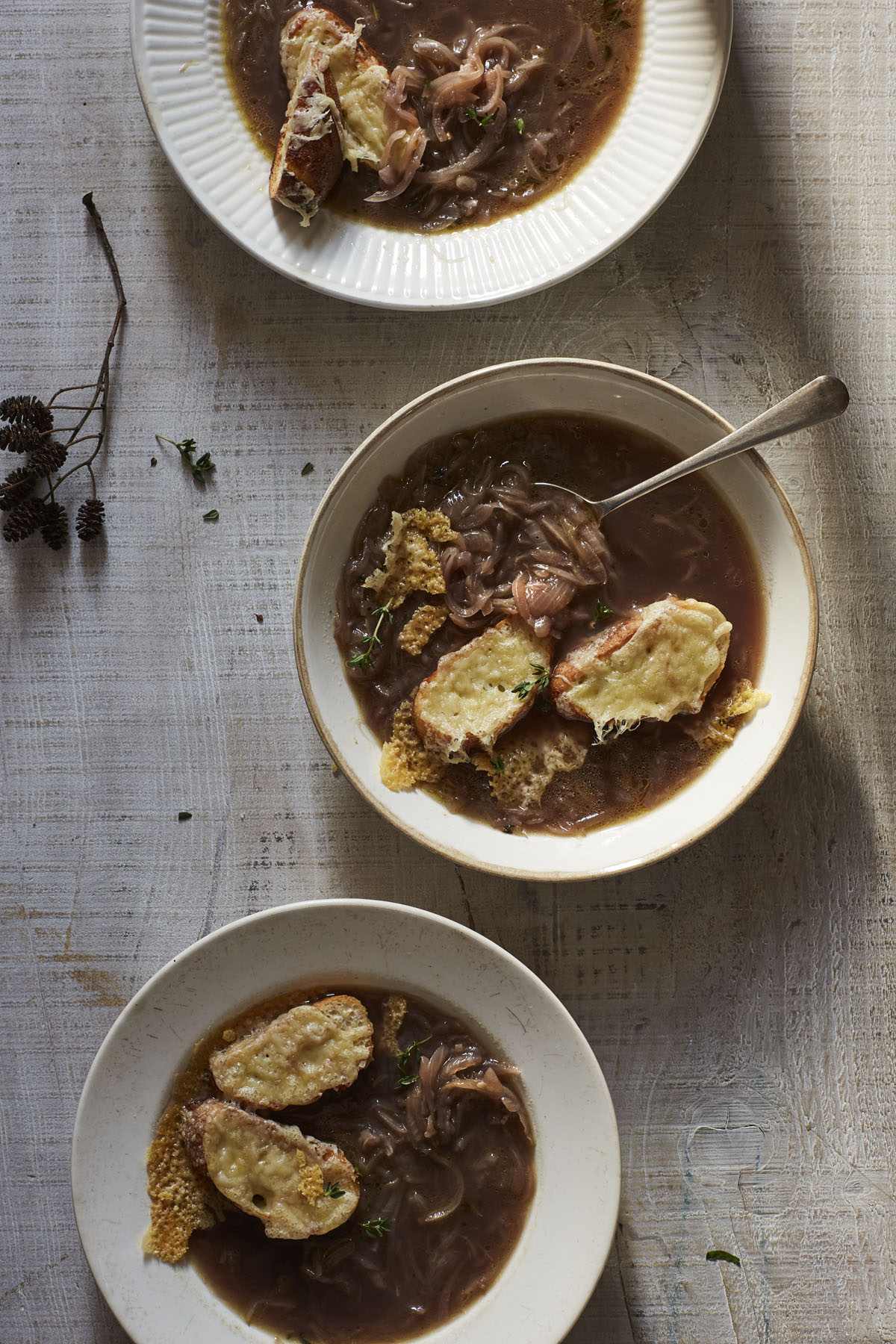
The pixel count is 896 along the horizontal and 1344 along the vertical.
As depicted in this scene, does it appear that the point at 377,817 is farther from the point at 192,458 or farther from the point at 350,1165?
the point at 192,458

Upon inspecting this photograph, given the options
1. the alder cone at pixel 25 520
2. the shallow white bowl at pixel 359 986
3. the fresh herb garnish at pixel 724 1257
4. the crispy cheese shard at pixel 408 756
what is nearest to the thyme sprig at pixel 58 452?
the alder cone at pixel 25 520

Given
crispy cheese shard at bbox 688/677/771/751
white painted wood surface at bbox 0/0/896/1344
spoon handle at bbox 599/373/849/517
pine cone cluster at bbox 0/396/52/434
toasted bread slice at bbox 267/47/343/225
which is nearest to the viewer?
spoon handle at bbox 599/373/849/517

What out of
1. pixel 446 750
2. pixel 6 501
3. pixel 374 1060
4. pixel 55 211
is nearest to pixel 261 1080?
pixel 374 1060

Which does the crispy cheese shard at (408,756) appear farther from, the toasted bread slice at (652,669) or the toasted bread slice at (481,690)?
the toasted bread slice at (652,669)

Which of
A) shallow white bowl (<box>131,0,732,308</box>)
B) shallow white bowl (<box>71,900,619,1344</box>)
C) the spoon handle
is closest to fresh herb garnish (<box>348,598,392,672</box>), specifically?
shallow white bowl (<box>71,900,619,1344</box>)

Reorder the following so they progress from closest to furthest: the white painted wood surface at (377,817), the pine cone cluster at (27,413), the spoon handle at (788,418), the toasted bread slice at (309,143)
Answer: the spoon handle at (788,418) → the toasted bread slice at (309,143) → the pine cone cluster at (27,413) → the white painted wood surface at (377,817)

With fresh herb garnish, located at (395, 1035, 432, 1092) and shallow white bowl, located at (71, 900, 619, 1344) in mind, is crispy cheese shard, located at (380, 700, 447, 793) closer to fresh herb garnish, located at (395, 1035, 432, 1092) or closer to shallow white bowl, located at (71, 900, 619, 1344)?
shallow white bowl, located at (71, 900, 619, 1344)
